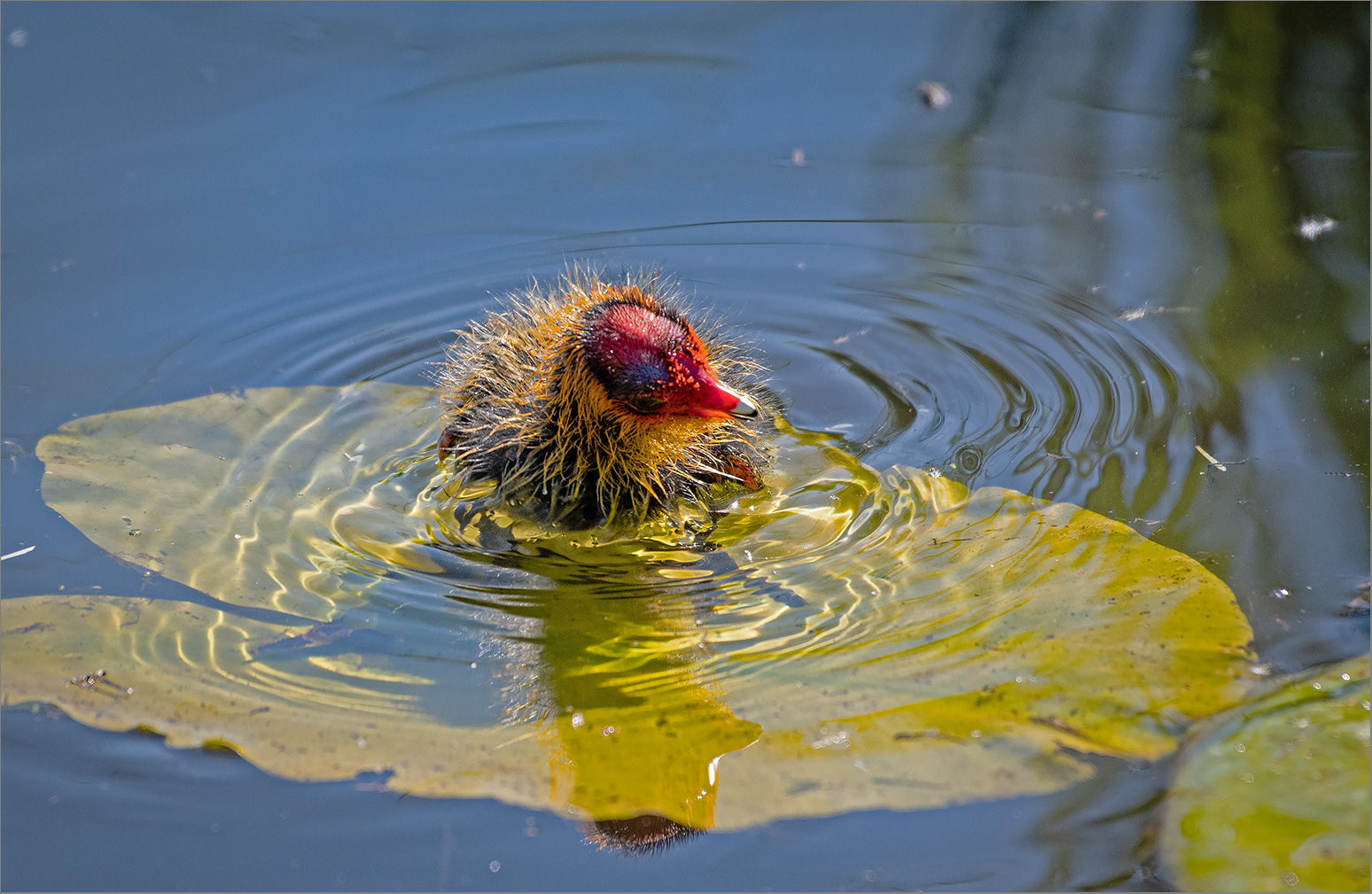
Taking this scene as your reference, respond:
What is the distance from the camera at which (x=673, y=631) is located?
146 inches

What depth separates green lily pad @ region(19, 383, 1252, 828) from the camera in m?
3.09

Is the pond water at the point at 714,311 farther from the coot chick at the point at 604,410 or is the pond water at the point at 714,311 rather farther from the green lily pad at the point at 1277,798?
the coot chick at the point at 604,410

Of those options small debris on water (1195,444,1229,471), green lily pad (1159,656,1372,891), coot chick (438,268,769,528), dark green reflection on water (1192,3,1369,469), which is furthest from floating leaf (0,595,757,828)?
dark green reflection on water (1192,3,1369,469)

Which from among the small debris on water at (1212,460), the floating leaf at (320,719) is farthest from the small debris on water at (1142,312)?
the floating leaf at (320,719)

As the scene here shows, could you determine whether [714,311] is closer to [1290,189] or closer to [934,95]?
[934,95]

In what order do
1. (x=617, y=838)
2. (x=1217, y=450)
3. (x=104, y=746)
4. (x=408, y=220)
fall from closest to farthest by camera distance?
(x=617, y=838), (x=104, y=746), (x=1217, y=450), (x=408, y=220)

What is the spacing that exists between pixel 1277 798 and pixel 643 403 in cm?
213

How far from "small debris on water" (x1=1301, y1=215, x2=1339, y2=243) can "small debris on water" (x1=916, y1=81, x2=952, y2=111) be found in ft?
7.14

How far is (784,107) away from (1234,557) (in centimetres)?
421

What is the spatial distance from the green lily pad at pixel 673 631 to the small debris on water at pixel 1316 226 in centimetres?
245

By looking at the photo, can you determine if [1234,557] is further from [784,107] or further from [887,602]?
[784,107]

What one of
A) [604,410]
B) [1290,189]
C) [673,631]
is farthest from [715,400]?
[1290,189]

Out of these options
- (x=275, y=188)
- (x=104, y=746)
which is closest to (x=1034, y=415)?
(x=104, y=746)

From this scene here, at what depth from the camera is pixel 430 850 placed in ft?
9.65
